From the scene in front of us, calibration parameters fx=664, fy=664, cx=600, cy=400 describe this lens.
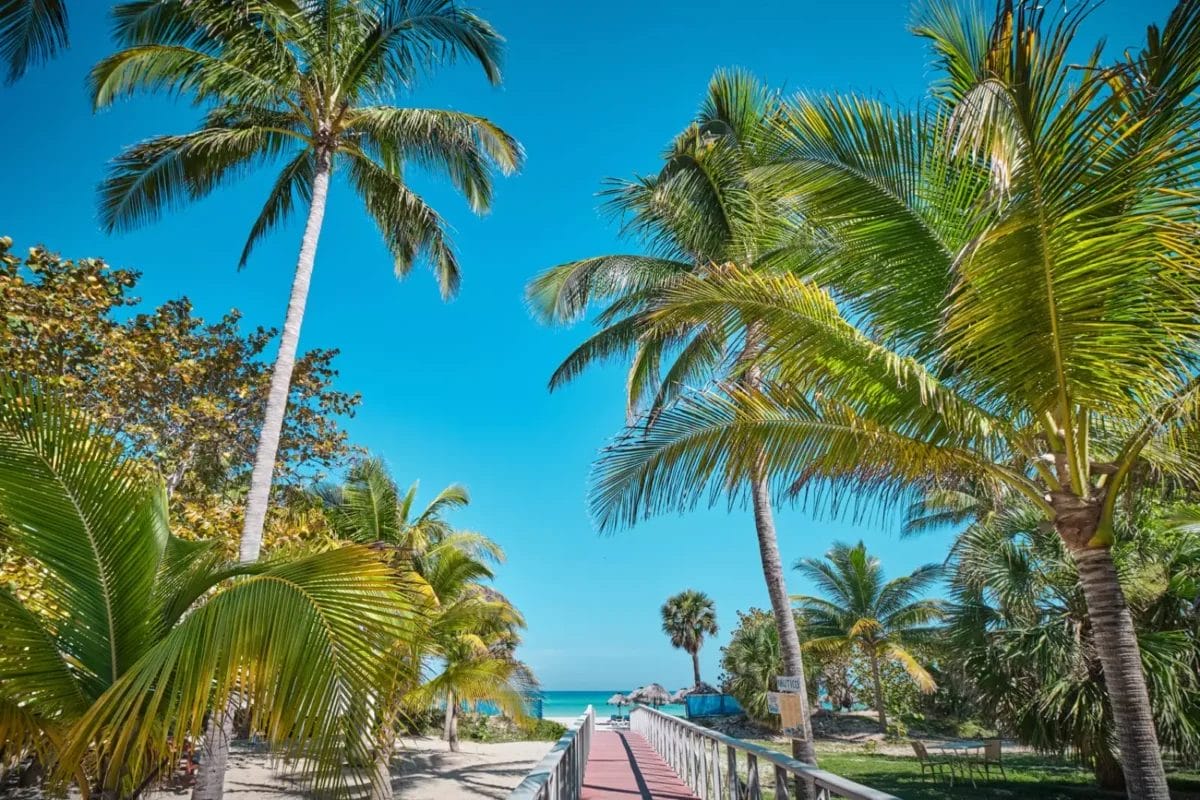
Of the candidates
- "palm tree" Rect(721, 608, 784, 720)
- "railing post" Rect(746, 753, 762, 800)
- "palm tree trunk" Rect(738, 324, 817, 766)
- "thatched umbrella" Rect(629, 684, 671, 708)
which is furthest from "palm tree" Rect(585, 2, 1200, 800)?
"thatched umbrella" Rect(629, 684, 671, 708)

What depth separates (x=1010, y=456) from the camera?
5.17 meters

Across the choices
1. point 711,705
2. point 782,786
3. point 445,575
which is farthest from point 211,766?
point 711,705

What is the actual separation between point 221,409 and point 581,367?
6538 millimetres

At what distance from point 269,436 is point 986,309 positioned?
752 cm

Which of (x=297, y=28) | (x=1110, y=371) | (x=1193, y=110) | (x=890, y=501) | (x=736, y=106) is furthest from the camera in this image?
(x=736, y=106)

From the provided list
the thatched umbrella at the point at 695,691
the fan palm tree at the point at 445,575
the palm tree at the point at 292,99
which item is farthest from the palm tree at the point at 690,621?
the palm tree at the point at 292,99

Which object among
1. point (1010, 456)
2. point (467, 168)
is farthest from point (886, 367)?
point (467, 168)

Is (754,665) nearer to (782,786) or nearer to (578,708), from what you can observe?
(782,786)

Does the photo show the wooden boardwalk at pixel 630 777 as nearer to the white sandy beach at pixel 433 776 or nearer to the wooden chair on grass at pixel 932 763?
the white sandy beach at pixel 433 776

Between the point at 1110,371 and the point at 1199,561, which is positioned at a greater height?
the point at 1110,371

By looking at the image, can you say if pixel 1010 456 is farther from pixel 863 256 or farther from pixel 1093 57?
pixel 1093 57

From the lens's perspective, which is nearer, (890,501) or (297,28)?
(890,501)

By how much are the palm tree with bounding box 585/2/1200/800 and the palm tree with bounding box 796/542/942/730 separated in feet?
76.7

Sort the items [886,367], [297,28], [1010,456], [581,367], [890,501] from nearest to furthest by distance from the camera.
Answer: [886,367] → [1010,456] → [890,501] → [297,28] → [581,367]
